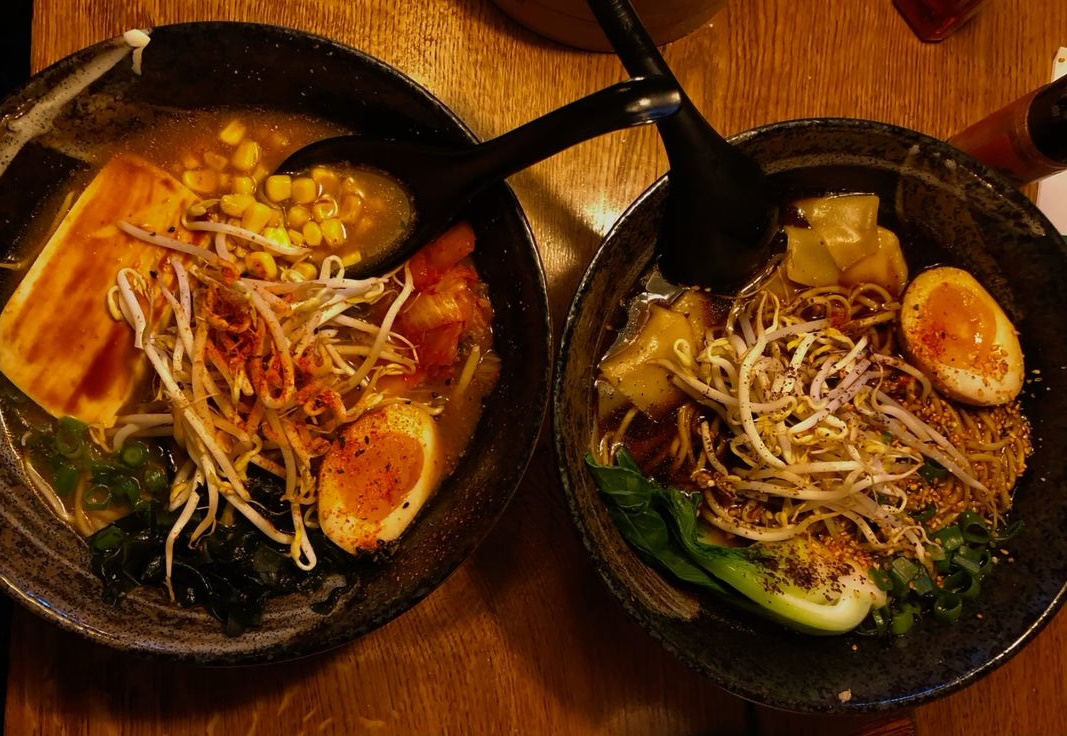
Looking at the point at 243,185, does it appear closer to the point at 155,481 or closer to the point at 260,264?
the point at 260,264

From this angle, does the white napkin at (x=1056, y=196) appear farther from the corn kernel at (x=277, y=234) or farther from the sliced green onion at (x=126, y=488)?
the sliced green onion at (x=126, y=488)

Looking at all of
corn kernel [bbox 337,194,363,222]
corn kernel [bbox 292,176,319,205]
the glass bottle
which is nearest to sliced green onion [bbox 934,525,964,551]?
the glass bottle

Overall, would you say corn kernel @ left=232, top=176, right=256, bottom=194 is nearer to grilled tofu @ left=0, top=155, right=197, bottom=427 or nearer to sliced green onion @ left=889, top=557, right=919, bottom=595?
grilled tofu @ left=0, top=155, right=197, bottom=427

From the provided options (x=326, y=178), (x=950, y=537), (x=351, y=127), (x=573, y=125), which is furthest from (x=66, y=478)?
(x=950, y=537)

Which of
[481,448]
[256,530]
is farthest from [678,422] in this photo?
[256,530]

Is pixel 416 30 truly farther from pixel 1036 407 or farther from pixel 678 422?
pixel 1036 407

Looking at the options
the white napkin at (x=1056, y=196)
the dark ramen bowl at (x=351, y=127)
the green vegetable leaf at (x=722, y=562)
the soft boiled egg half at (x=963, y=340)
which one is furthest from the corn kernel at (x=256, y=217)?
the white napkin at (x=1056, y=196)

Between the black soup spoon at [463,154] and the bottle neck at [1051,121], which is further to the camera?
the bottle neck at [1051,121]
